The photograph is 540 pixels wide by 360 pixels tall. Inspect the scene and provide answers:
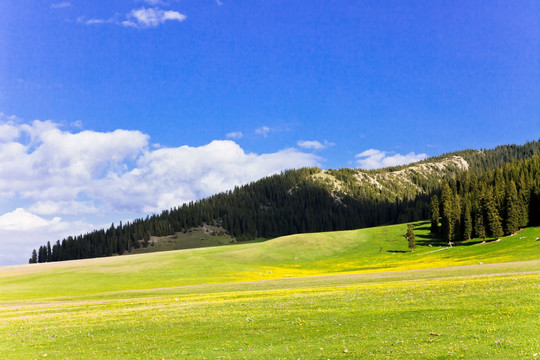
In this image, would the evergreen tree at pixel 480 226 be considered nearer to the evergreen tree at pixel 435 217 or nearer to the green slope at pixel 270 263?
the green slope at pixel 270 263

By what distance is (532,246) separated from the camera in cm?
7725

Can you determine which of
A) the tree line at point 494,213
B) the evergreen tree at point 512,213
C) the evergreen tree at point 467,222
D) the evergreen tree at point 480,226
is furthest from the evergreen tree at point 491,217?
the evergreen tree at point 467,222

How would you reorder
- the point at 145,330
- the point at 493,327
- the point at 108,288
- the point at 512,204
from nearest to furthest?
1. the point at 493,327
2. the point at 145,330
3. the point at 108,288
4. the point at 512,204

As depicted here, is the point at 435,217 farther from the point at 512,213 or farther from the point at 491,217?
the point at 512,213

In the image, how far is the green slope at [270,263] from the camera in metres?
73.0

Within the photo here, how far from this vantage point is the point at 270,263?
108 meters

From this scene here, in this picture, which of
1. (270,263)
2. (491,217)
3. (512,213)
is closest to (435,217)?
(491,217)

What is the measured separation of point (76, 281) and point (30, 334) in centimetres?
5946

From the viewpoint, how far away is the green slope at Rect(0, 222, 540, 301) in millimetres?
73000

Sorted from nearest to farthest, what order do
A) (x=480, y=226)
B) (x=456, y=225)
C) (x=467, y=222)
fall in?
(x=480, y=226) < (x=467, y=222) < (x=456, y=225)

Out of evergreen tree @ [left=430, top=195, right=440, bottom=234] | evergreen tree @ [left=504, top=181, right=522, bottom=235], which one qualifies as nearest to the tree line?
evergreen tree @ [left=504, top=181, right=522, bottom=235]

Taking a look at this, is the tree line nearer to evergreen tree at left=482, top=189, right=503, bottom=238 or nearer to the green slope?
evergreen tree at left=482, top=189, right=503, bottom=238

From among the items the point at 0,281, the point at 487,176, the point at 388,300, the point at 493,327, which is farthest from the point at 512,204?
the point at 0,281

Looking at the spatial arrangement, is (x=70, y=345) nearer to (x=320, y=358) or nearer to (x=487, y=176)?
(x=320, y=358)
